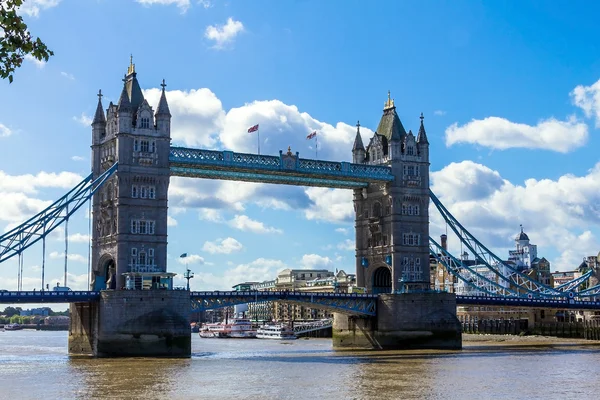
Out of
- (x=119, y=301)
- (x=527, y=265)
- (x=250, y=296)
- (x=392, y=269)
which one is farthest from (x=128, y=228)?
(x=527, y=265)

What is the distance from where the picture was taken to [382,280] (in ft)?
344

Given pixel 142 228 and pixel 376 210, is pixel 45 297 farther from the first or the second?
pixel 376 210

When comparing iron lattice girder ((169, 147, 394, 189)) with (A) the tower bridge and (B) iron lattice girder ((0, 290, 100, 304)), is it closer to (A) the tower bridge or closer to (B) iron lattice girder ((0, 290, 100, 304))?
(A) the tower bridge

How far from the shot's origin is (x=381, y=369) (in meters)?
64.5

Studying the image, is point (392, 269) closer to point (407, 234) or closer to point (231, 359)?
point (407, 234)

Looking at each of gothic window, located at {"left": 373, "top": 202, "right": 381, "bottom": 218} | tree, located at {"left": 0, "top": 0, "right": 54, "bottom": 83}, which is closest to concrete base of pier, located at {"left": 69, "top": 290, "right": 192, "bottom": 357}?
gothic window, located at {"left": 373, "top": 202, "right": 381, "bottom": 218}

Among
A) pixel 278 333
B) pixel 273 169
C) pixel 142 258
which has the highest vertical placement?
pixel 273 169

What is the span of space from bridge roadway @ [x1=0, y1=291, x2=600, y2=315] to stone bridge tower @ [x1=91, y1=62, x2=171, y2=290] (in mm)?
4555

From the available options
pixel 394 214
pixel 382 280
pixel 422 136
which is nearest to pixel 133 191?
pixel 394 214

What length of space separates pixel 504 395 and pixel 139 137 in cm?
4869

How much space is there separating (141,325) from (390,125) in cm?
3872

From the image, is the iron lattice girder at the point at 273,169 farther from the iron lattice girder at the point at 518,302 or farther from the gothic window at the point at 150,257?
the iron lattice girder at the point at 518,302

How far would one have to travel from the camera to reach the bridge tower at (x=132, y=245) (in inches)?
3137

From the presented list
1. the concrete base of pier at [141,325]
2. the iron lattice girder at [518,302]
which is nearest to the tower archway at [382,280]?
the iron lattice girder at [518,302]
